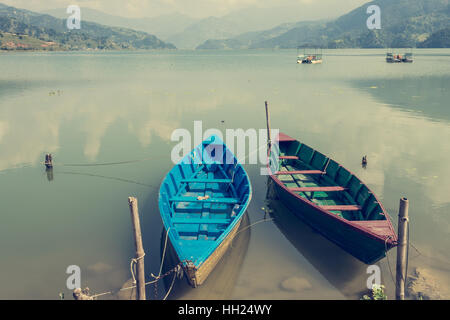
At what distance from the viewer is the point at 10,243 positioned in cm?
1366

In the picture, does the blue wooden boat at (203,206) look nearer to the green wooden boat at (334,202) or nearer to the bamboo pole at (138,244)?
the bamboo pole at (138,244)

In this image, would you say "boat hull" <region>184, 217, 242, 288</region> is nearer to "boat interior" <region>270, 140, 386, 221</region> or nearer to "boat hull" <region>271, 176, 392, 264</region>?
"boat hull" <region>271, 176, 392, 264</region>

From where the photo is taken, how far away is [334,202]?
15.7 m

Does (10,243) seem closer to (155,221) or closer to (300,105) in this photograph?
(155,221)

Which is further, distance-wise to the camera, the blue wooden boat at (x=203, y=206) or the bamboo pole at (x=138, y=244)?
the blue wooden boat at (x=203, y=206)

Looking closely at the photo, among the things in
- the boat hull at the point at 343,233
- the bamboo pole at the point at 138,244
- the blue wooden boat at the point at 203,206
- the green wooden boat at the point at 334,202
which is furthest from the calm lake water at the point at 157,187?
the bamboo pole at the point at 138,244

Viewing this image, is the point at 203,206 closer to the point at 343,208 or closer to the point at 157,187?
the point at 157,187

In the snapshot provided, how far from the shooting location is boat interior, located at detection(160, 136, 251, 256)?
12.6 m

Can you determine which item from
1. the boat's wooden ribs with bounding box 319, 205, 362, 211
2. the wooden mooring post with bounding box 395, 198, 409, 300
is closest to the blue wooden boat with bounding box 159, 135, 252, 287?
the boat's wooden ribs with bounding box 319, 205, 362, 211

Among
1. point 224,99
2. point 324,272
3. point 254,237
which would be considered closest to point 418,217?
point 324,272

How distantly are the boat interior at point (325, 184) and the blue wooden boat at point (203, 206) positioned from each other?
9.28 ft

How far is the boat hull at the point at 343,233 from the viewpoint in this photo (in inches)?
425

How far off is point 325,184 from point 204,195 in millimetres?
6813
